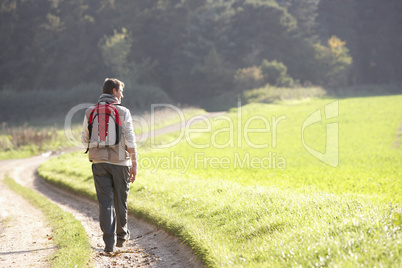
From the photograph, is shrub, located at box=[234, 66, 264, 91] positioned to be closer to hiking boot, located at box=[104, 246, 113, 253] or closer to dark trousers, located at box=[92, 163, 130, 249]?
dark trousers, located at box=[92, 163, 130, 249]

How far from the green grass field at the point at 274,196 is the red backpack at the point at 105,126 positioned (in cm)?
227

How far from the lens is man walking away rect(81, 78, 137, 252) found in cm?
683

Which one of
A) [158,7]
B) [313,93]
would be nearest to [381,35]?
[313,93]

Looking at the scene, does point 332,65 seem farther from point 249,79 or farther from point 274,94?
point 274,94

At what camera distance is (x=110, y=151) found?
272 inches

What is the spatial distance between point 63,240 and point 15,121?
48221 mm

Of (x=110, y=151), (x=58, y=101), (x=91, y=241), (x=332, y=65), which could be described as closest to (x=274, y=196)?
(x=110, y=151)

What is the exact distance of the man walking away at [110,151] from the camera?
269 inches

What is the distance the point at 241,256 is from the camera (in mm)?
5859

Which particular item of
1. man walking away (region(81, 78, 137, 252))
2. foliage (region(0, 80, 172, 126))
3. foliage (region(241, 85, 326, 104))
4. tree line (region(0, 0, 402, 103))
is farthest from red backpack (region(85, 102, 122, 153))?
tree line (region(0, 0, 402, 103))

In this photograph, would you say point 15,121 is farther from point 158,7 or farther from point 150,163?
point 150,163

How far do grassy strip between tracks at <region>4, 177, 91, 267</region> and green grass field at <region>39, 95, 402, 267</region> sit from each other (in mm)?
1646

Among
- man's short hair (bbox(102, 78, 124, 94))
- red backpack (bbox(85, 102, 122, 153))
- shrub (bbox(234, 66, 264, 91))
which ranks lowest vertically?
red backpack (bbox(85, 102, 122, 153))

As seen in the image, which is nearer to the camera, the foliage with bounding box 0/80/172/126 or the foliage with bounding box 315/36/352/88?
the foliage with bounding box 0/80/172/126
